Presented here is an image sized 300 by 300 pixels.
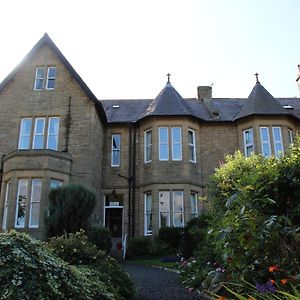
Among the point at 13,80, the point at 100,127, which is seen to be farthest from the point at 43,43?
the point at 100,127

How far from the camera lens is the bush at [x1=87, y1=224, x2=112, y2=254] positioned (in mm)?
14781

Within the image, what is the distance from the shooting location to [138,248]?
18.2 metres

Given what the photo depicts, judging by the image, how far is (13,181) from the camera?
695 inches

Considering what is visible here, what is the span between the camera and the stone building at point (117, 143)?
1834 centimetres

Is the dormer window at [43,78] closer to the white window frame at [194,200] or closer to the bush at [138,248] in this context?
the bush at [138,248]

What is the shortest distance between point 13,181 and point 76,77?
6.60m

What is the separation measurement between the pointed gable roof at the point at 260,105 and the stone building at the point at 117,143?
0.19 feet

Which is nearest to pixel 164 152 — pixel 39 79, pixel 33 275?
pixel 39 79

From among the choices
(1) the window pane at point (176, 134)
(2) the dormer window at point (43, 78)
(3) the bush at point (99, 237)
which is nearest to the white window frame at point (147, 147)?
(1) the window pane at point (176, 134)

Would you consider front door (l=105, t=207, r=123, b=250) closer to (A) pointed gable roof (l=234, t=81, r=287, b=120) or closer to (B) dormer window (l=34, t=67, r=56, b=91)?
(B) dormer window (l=34, t=67, r=56, b=91)

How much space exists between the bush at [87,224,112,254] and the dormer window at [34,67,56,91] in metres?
9.20

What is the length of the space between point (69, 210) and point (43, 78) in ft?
31.5

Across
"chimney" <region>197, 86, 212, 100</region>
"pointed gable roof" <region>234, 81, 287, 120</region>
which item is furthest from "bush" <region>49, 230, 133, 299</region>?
"chimney" <region>197, 86, 212, 100</region>

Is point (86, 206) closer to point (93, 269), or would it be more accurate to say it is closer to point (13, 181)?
point (13, 181)
